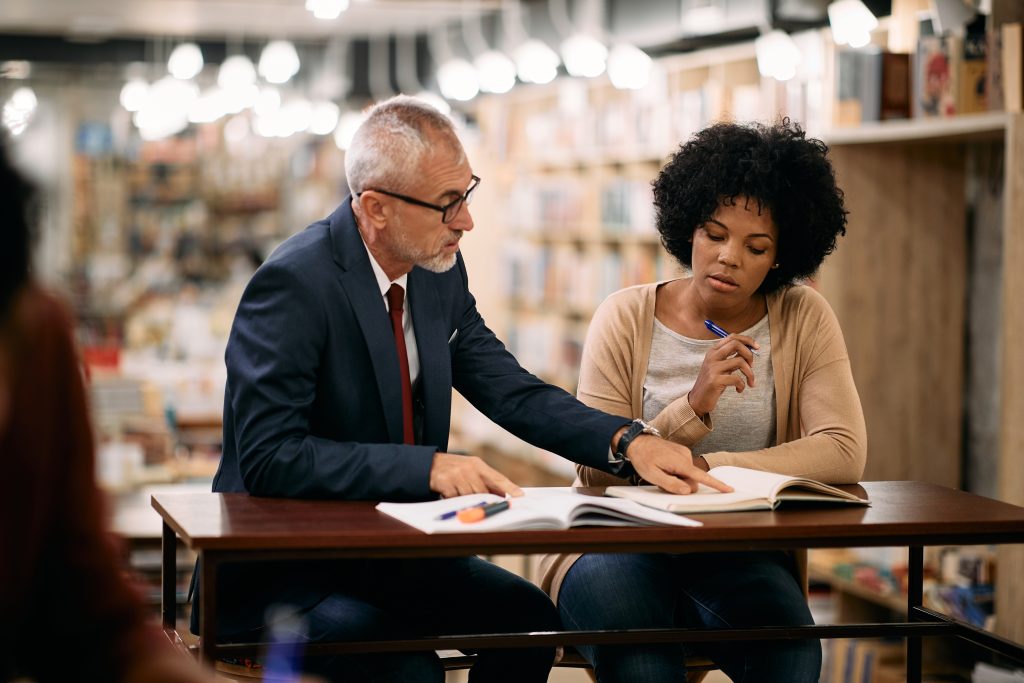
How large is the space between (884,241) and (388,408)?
2.55 m

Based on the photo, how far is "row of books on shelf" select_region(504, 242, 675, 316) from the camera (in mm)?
6020

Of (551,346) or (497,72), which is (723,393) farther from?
(497,72)

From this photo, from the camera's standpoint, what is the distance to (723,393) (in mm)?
2717

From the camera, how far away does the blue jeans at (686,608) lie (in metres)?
2.27

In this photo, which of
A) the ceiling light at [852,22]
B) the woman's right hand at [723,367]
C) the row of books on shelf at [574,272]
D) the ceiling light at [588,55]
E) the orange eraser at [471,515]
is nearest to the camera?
the orange eraser at [471,515]

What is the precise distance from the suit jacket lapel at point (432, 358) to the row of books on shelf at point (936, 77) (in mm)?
1959

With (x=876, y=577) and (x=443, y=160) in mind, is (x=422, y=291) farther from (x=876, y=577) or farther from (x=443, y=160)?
(x=876, y=577)

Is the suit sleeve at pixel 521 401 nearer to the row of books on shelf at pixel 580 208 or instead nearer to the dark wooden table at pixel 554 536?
the dark wooden table at pixel 554 536

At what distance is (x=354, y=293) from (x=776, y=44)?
9.50 feet

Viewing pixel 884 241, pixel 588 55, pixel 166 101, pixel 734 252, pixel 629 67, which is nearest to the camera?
pixel 734 252

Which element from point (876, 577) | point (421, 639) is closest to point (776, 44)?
point (876, 577)

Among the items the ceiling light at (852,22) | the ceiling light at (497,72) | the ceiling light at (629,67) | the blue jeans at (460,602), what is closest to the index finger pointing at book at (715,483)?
the blue jeans at (460,602)

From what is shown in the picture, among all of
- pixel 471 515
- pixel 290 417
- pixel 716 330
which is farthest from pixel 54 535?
pixel 716 330

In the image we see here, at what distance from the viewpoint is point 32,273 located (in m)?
0.93
